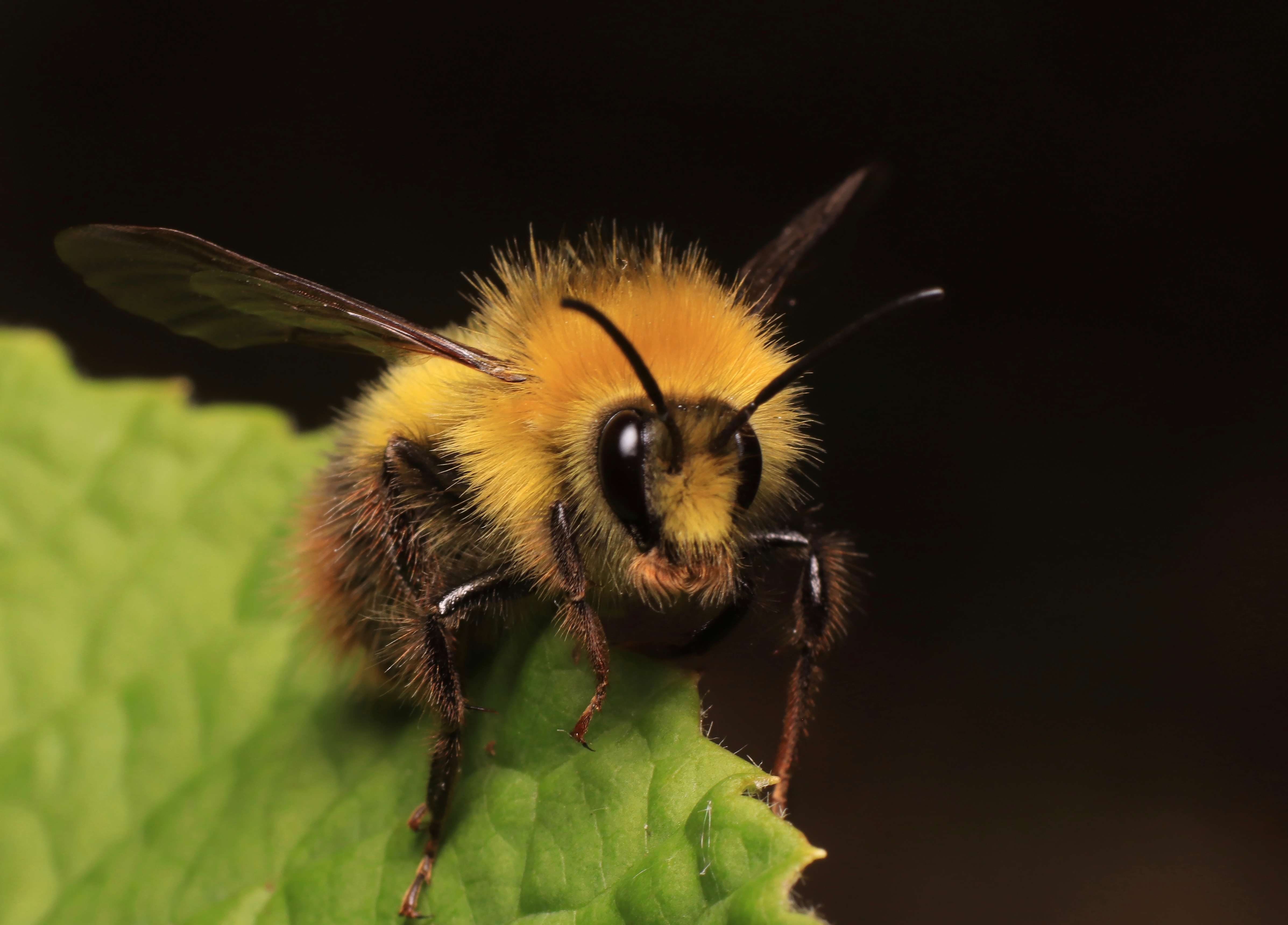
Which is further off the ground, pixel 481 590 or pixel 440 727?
pixel 481 590

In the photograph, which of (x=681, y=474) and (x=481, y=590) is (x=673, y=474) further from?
(x=481, y=590)

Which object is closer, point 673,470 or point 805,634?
point 673,470

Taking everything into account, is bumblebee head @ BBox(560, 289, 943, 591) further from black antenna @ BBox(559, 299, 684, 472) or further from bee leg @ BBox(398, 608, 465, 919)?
bee leg @ BBox(398, 608, 465, 919)

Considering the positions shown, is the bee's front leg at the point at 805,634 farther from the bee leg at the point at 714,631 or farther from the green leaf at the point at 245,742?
the green leaf at the point at 245,742

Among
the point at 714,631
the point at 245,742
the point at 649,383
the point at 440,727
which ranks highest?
Answer: the point at 649,383

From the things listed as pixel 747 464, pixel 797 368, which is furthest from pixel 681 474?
pixel 797 368

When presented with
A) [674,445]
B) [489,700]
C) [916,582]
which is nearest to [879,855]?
[916,582]
